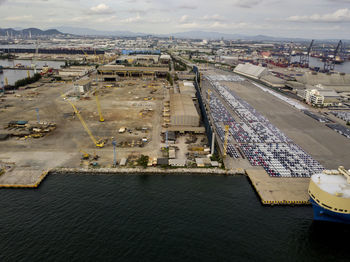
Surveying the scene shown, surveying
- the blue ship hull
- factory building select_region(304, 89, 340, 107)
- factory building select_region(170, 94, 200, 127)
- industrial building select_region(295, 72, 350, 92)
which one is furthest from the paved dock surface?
industrial building select_region(295, 72, 350, 92)

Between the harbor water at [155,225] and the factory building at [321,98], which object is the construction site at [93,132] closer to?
the harbor water at [155,225]

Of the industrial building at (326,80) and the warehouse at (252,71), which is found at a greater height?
the warehouse at (252,71)

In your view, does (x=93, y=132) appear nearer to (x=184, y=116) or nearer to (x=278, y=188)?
(x=184, y=116)

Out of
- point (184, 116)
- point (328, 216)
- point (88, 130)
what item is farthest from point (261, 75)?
point (328, 216)

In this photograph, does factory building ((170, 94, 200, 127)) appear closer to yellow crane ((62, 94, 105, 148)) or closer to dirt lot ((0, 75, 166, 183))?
dirt lot ((0, 75, 166, 183))

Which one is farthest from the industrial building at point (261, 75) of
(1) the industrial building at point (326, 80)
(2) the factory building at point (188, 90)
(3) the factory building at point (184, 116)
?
(3) the factory building at point (184, 116)

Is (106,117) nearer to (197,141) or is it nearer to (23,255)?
(197,141)
